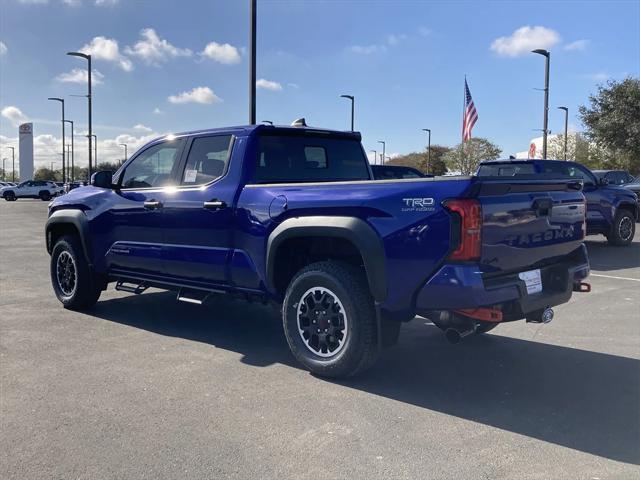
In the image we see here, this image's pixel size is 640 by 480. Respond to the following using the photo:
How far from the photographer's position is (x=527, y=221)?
4.05m

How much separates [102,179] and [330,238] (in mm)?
2915

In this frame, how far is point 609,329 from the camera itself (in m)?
5.95

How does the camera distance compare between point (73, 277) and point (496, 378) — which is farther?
point (73, 277)

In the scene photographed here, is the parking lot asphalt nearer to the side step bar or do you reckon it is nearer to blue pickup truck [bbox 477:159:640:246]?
the side step bar

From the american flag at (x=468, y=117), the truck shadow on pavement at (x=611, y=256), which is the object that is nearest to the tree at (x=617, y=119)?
the american flag at (x=468, y=117)

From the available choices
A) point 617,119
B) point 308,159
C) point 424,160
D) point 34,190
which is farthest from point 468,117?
point 424,160

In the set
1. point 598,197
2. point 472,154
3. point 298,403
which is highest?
point 472,154

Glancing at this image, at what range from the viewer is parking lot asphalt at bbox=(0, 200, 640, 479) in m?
3.12

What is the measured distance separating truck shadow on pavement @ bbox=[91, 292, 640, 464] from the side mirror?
1454mm

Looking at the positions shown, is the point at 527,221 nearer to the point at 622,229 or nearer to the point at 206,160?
the point at 206,160

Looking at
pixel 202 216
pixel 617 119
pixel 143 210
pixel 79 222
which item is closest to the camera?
pixel 202 216

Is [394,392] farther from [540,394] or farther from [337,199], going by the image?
A: [337,199]

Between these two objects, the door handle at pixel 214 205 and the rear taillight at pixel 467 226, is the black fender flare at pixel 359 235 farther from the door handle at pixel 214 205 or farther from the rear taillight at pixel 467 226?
the door handle at pixel 214 205

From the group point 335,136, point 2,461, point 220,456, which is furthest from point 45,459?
point 335,136
